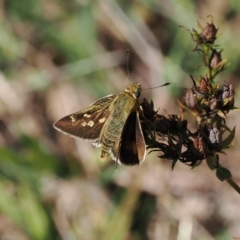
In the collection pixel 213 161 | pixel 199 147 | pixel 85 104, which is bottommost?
pixel 85 104

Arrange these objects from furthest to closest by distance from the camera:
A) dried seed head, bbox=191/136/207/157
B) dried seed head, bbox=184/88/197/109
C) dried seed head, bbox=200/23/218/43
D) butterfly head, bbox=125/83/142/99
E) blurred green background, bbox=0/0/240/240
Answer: blurred green background, bbox=0/0/240/240
butterfly head, bbox=125/83/142/99
dried seed head, bbox=200/23/218/43
dried seed head, bbox=184/88/197/109
dried seed head, bbox=191/136/207/157

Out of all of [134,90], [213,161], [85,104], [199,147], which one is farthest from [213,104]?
[85,104]

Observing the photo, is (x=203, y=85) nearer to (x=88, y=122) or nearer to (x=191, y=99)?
(x=191, y=99)

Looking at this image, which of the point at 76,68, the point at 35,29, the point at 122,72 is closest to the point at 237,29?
the point at 122,72

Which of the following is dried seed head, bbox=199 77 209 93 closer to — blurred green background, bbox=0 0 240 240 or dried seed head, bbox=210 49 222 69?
dried seed head, bbox=210 49 222 69

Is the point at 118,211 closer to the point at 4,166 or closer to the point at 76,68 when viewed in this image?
the point at 4,166

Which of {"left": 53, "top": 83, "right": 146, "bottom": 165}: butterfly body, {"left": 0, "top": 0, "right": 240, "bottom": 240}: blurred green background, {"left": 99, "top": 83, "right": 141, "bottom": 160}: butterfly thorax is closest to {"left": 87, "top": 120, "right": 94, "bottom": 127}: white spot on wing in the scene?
{"left": 53, "top": 83, "right": 146, "bottom": 165}: butterfly body
